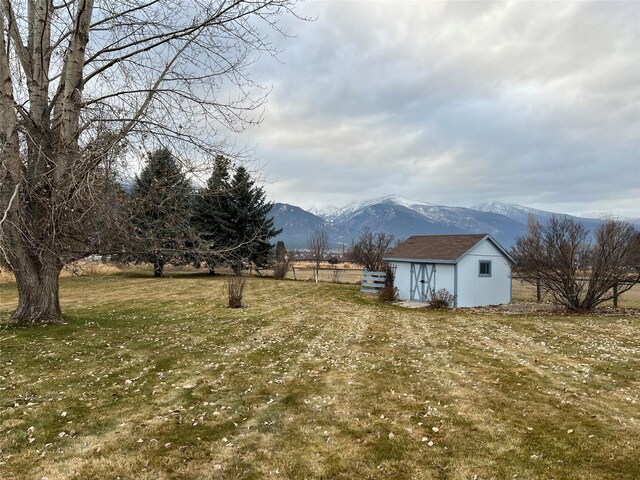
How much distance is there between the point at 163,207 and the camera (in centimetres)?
852

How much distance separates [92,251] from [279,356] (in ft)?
16.0

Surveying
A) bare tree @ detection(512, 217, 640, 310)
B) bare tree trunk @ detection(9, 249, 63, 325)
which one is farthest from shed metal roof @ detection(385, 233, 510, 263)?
bare tree trunk @ detection(9, 249, 63, 325)

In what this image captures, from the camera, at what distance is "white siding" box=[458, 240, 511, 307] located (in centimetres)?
2014

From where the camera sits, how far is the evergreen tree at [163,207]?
820 centimetres

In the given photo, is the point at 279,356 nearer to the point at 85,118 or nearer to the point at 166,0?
the point at 85,118

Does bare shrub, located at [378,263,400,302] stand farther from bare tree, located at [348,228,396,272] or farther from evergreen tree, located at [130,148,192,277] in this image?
evergreen tree, located at [130,148,192,277]

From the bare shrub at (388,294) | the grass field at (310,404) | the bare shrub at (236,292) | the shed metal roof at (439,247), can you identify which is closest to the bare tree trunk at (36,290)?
the grass field at (310,404)

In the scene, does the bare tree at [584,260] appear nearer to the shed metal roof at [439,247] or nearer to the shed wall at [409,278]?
the shed metal roof at [439,247]

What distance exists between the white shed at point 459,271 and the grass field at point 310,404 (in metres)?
9.07

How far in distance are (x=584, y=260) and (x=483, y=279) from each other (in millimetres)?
5065

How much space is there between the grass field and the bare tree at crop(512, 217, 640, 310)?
651cm

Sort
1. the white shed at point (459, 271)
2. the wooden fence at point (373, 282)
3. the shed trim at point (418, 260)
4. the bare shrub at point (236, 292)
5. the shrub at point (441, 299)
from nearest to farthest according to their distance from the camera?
the bare shrub at point (236, 292) → the shrub at point (441, 299) → the shed trim at point (418, 260) → the white shed at point (459, 271) → the wooden fence at point (373, 282)

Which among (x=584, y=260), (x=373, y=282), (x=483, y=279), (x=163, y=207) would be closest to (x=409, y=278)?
(x=373, y=282)

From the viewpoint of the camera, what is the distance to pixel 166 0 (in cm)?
911
